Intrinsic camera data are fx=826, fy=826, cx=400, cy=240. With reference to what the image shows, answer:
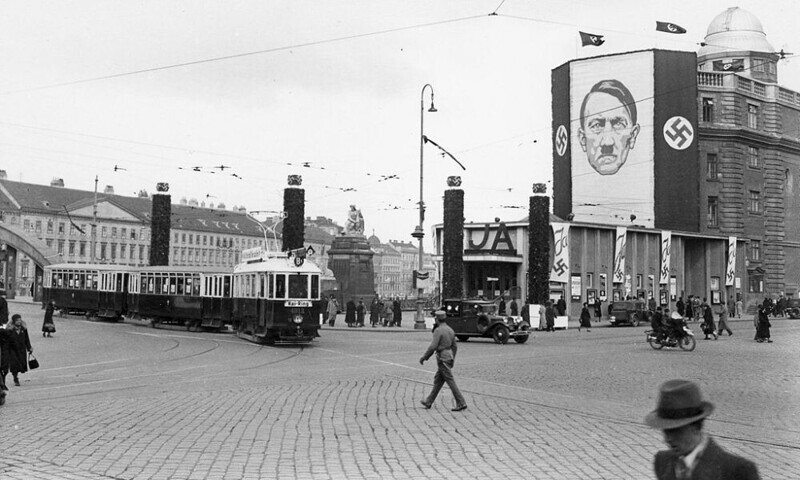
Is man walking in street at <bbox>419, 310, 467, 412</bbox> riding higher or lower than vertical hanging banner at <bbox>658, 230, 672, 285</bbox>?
lower

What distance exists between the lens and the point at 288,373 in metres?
18.0

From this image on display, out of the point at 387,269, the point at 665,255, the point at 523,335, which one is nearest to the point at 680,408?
the point at 523,335

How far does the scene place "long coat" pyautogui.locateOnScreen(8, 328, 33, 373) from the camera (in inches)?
574

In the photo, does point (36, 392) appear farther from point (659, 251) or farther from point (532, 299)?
point (659, 251)

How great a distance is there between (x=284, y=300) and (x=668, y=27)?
2588cm

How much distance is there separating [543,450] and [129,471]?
4410 millimetres

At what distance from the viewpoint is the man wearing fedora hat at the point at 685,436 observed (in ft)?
10.8

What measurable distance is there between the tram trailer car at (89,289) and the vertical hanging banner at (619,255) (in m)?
30.5

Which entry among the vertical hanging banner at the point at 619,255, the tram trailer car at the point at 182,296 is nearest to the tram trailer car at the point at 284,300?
the tram trailer car at the point at 182,296

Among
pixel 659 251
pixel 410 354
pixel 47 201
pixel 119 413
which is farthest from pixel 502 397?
pixel 47 201

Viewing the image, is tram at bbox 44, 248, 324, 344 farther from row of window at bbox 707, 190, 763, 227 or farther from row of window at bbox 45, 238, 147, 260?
row of window at bbox 45, 238, 147, 260

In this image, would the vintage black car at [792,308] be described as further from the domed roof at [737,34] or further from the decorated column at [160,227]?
the decorated column at [160,227]

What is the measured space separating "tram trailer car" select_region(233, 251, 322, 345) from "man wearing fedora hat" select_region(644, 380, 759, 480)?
2409 cm

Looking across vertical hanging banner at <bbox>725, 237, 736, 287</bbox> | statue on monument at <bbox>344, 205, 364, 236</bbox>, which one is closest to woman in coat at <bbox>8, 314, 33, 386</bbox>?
statue on monument at <bbox>344, 205, 364, 236</bbox>
